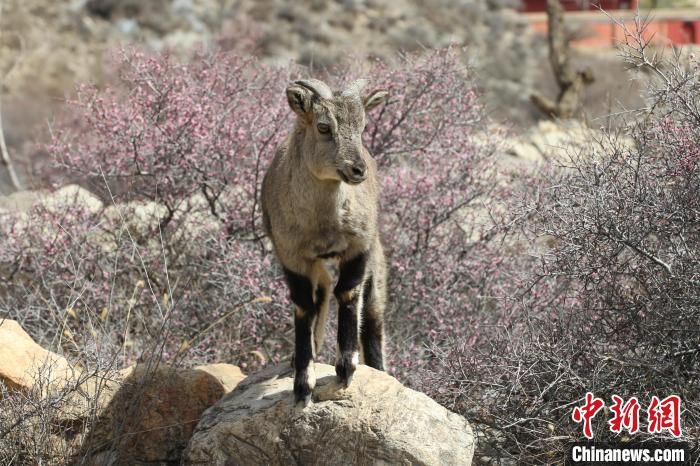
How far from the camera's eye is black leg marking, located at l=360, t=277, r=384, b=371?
21.4 feet

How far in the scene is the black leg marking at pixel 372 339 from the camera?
652cm

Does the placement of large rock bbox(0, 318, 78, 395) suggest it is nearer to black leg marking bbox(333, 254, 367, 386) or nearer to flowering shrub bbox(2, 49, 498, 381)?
flowering shrub bbox(2, 49, 498, 381)

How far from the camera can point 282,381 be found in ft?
19.9

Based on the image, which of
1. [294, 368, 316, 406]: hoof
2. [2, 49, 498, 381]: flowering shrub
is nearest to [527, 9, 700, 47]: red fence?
[2, 49, 498, 381]: flowering shrub

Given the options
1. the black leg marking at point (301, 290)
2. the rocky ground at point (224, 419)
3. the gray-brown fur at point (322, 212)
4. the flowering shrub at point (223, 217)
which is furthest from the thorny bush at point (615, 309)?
the flowering shrub at point (223, 217)

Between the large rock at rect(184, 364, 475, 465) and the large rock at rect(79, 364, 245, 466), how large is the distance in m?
0.50

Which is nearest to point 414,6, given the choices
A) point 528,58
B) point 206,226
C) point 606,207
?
point 528,58

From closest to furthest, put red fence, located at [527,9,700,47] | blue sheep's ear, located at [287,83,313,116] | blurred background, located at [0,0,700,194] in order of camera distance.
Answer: blue sheep's ear, located at [287,83,313,116]
red fence, located at [527,9,700,47]
blurred background, located at [0,0,700,194]

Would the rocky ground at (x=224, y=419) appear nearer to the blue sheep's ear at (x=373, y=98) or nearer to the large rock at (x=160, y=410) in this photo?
the large rock at (x=160, y=410)

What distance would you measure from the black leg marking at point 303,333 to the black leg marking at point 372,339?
2.37 feet

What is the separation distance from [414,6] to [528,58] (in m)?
5.53

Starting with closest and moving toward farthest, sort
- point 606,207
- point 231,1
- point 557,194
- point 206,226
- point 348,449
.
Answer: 1. point 348,449
2. point 606,207
3. point 557,194
4. point 206,226
5. point 231,1

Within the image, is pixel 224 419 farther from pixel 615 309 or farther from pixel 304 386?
pixel 615 309

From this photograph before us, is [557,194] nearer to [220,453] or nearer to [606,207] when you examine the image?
[606,207]
